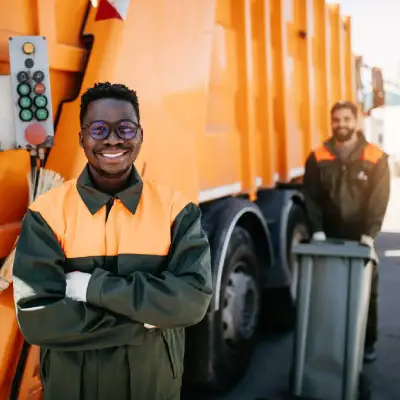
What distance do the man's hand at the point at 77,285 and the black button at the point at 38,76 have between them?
2.24 ft

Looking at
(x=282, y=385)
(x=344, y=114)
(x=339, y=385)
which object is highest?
(x=344, y=114)

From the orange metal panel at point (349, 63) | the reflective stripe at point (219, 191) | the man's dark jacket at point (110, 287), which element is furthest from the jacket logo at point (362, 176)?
the orange metal panel at point (349, 63)

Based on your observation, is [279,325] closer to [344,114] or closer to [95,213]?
[344,114]

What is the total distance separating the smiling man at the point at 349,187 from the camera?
3365mm

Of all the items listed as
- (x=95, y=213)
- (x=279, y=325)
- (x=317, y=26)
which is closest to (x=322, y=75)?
(x=317, y=26)

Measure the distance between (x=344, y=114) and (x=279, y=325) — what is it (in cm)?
172

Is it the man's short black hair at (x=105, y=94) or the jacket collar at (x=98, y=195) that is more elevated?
the man's short black hair at (x=105, y=94)

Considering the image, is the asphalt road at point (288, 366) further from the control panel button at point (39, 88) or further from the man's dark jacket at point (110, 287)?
the control panel button at point (39, 88)

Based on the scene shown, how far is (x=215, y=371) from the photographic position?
301 centimetres

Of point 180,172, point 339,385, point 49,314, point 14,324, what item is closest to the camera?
point 49,314

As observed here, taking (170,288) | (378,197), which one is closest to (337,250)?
(378,197)

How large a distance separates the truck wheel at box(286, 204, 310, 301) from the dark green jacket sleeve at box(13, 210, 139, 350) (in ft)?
8.79

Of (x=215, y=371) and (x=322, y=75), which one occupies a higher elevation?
(x=322, y=75)

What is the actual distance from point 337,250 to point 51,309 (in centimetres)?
189
